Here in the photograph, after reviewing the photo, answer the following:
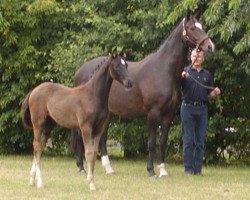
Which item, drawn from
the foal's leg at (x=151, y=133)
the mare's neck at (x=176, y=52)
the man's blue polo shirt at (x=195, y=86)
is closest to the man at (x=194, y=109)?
the man's blue polo shirt at (x=195, y=86)

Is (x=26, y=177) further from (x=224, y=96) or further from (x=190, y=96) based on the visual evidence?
(x=224, y=96)

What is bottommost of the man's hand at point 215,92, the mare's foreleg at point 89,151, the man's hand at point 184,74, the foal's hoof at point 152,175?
the foal's hoof at point 152,175

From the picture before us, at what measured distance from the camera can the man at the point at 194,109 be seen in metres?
13.1

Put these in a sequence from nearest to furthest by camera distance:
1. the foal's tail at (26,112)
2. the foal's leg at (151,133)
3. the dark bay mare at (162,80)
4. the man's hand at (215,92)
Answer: the foal's tail at (26,112) → the dark bay mare at (162,80) → the foal's leg at (151,133) → the man's hand at (215,92)

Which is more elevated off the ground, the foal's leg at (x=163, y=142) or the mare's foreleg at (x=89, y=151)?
the mare's foreleg at (x=89, y=151)

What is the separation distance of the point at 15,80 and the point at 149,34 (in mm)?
4651

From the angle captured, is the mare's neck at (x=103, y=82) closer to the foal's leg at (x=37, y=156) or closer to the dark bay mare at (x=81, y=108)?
the dark bay mare at (x=81, y=108)

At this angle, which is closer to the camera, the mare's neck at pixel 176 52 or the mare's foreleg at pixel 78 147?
the mare's neck at pixel 176 52

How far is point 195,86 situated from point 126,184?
7.86 feet

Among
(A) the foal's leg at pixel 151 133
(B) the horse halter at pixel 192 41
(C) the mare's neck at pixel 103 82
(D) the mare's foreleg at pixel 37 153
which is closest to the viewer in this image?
(C) the mare's neck at pixel 103 82

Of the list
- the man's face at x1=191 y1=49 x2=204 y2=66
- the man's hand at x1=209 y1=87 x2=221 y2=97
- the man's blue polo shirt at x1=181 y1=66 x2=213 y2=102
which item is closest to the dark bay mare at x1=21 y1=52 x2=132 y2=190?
the man's face at x1=191 y1=49 x2=204 y2=66

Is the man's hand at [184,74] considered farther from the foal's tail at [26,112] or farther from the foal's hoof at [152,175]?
the foal's tail at [26,112]

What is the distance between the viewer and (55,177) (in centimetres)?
1266

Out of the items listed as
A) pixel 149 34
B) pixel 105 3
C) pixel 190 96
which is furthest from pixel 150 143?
pixel 105 3
